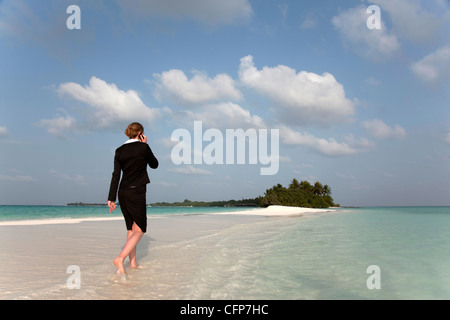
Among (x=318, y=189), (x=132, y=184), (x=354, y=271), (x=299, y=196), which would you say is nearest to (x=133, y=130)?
(x=132, y=184)

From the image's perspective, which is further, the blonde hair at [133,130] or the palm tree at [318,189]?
the palm tree at [318,189]

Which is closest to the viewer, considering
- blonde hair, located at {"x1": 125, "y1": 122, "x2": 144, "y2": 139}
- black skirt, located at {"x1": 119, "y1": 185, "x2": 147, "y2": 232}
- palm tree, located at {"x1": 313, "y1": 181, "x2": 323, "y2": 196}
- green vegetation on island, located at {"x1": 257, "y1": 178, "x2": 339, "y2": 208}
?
black skirt, located at {"x1": 119, "y1": 185, "x2": 147, "y2": 232}

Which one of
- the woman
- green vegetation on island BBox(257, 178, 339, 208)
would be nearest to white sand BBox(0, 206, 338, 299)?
the woman

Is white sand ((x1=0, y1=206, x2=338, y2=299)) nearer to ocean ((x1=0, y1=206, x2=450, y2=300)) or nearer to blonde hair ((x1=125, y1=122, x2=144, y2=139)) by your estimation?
ocean ((x1=0, y1=206, x2=450, y2=300))

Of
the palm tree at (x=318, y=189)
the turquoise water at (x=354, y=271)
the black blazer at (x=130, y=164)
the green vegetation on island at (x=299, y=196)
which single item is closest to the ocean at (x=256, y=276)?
the turquoise water at (x=354, y=271)

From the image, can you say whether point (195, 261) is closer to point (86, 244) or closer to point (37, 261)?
point (37, 261)

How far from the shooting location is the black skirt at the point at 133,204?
4188 millimetres

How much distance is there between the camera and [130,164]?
424 cm

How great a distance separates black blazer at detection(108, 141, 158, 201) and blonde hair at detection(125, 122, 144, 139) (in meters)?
0.18

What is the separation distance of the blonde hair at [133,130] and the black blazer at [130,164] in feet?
0.60

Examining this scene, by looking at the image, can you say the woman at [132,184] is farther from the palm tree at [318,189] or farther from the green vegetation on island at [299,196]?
the palm tree at [318,189]

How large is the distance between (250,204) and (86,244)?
12022 centimetres

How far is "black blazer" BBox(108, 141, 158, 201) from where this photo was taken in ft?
13.9
